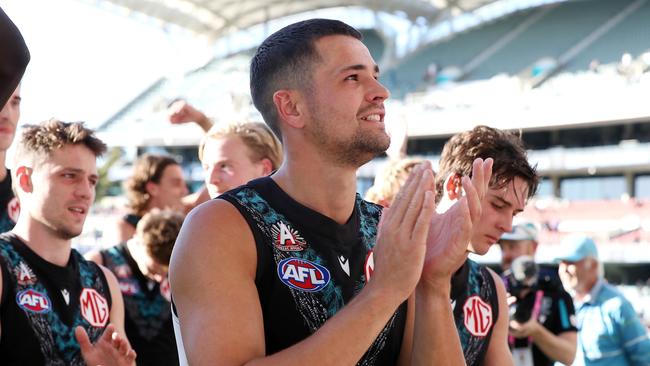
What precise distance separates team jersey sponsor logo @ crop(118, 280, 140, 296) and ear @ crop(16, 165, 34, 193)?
3.92ft

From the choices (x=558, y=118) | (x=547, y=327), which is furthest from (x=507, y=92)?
(x=547, y=327)

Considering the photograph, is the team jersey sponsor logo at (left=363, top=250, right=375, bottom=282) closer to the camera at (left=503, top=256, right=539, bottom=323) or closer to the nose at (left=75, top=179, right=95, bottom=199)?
the nose at (left=75, top=179, right=95, bottom=199)

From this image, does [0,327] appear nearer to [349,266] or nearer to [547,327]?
[349,266]

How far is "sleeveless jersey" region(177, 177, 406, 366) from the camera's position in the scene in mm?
2057

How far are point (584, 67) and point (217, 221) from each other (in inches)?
1416

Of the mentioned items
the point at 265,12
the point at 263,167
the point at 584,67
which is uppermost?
the point at 265,12

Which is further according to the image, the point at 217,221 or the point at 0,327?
the point at 0,327

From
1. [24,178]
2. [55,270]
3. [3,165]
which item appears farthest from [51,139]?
[3,165]

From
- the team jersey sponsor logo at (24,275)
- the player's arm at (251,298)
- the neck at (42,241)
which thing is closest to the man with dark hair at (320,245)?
the player's arm at (251,298)

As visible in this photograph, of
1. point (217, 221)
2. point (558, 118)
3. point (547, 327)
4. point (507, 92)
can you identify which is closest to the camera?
point (217, 221)

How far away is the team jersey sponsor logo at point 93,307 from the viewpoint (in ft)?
10.9

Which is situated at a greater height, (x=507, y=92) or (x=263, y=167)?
(x=507, y=92)

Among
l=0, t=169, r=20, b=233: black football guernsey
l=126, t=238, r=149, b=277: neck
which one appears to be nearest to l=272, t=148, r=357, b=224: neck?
l=0, t=169, r=20, b=233: black football guernsey

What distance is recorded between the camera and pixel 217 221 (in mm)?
2049
